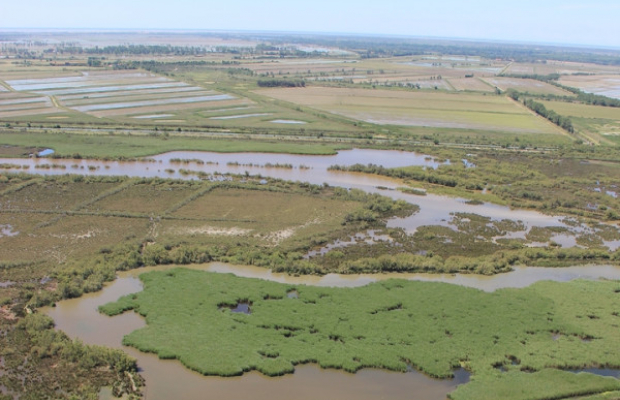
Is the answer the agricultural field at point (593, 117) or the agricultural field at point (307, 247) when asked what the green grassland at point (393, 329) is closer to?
the agricultural field at point (307, 247)

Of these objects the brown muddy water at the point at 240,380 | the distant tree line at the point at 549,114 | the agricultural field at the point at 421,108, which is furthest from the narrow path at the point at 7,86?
the distant tree line at the point at 549,114

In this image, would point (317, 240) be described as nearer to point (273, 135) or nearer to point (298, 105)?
point (273, 135)

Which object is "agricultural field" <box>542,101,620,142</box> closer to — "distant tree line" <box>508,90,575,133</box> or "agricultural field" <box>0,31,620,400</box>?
"agricultural field" <box>0,31,620,400</box>

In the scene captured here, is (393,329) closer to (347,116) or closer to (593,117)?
(347,116)

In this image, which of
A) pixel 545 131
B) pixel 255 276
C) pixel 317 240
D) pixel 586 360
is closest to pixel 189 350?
pixel 255 276

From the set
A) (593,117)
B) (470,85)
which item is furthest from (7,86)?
(593,117)

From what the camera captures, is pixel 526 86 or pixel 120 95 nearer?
pixel 120 95

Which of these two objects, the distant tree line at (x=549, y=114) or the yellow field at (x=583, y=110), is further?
the yellow field at (x=583, y=110)
